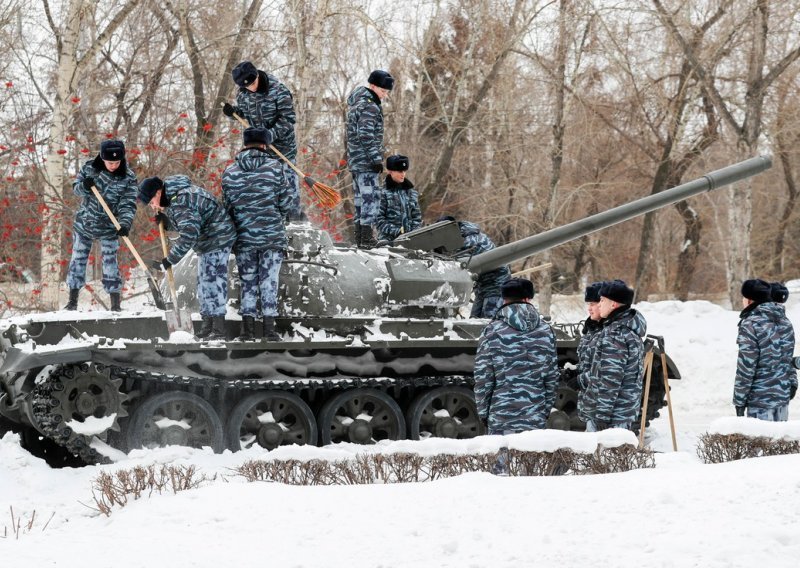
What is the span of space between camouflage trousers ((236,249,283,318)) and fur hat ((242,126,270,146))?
42.5 inches

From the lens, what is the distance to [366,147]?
11688 millimetres

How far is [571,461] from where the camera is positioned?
6.86m

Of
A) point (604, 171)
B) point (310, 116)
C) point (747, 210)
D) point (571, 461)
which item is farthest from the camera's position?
point (604, 171)

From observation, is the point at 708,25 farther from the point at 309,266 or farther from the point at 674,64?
the point at 309,266

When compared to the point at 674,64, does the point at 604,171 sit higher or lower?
lower

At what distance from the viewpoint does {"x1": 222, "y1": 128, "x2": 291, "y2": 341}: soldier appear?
980 centimetres

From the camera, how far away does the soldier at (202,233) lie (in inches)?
372

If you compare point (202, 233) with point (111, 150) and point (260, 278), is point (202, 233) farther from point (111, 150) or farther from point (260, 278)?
point (111, 150)

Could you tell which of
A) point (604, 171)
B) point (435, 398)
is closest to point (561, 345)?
point (435, 398)

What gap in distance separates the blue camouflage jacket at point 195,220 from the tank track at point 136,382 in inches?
43.7

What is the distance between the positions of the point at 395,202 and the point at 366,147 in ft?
3.42

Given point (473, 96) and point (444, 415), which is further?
point (473, 96)

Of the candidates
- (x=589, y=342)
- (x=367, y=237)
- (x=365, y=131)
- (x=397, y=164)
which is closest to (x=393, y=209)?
(x=397, y=164)

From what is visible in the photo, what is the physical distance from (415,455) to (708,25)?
17.6 m
